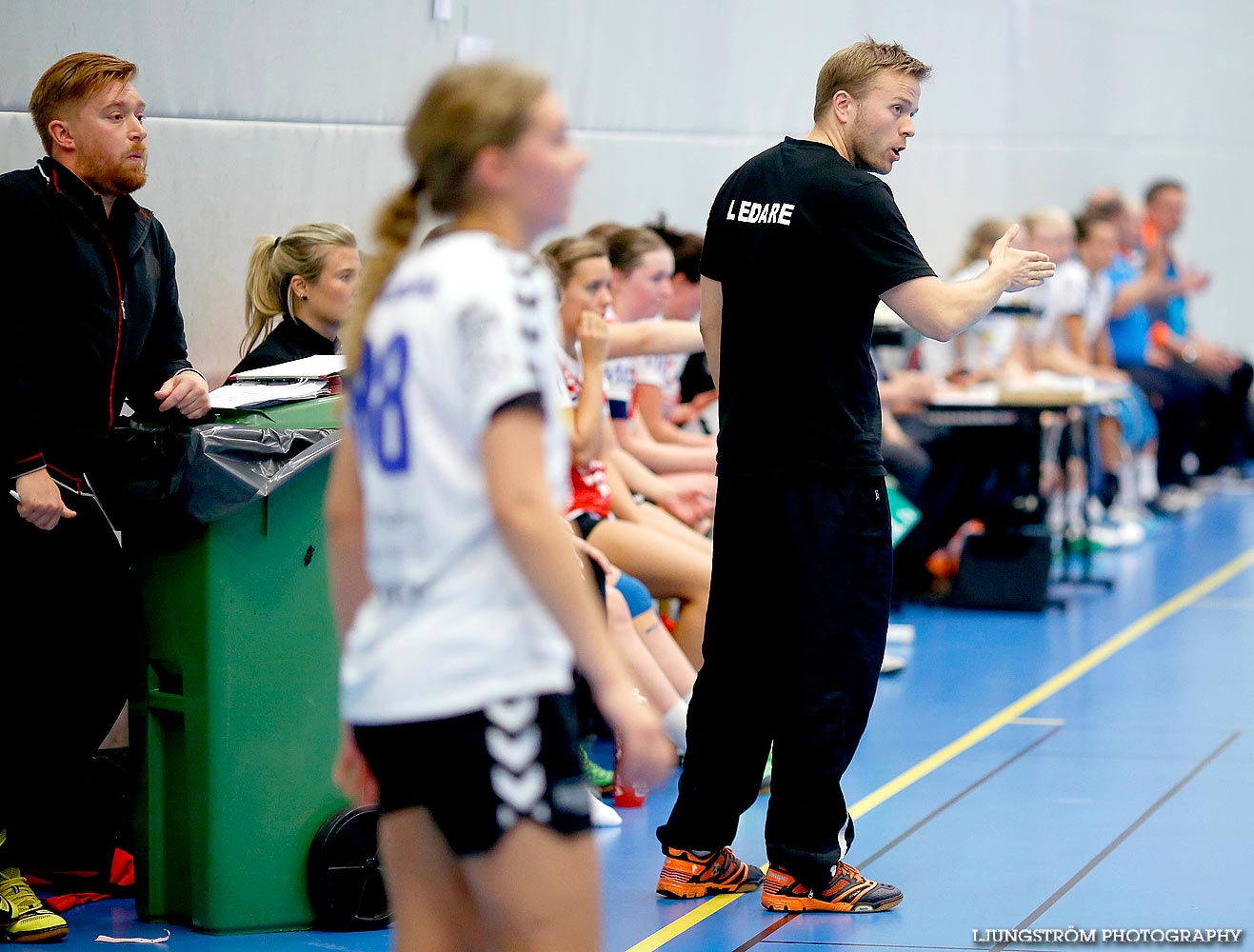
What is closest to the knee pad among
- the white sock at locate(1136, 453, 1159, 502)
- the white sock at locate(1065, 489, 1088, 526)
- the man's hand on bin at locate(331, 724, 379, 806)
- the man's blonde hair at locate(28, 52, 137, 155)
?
the man's blonde hair at locate(28, 52, 137, 155)

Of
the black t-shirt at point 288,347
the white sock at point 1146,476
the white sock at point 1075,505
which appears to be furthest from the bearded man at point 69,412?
the white sock at point 1146,476

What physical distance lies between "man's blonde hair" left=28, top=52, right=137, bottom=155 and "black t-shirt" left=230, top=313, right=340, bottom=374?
73cm

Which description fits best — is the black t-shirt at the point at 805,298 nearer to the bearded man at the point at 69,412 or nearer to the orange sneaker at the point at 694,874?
the orange sneaker at the point at 694,874

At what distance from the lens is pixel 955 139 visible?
11.3 meters

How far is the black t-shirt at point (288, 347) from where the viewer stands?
14.6 ft

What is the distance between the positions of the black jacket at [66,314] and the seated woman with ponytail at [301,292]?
0.43 meters

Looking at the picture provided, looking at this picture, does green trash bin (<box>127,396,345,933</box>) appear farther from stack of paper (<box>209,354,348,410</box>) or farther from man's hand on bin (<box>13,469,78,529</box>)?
man's hand on bin (<box>13,469,78,529</box>)

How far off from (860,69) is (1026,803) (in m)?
2.25

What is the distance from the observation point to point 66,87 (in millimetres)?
4027

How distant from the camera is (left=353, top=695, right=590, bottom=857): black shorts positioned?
6.73 feet

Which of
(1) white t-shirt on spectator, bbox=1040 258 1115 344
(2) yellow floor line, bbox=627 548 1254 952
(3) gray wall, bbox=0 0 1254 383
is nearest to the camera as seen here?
(2) yellow floor line, bbox=627 548 1254 952

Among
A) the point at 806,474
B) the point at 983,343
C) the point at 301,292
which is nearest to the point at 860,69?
the point at 806,474

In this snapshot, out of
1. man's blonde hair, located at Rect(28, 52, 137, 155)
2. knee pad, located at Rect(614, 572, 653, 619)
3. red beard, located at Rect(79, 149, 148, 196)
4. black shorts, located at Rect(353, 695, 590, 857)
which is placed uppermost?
man's blonde hair, located at Rect(28, 52, 137, 155)

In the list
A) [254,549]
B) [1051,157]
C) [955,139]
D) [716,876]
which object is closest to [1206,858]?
[716,876]
